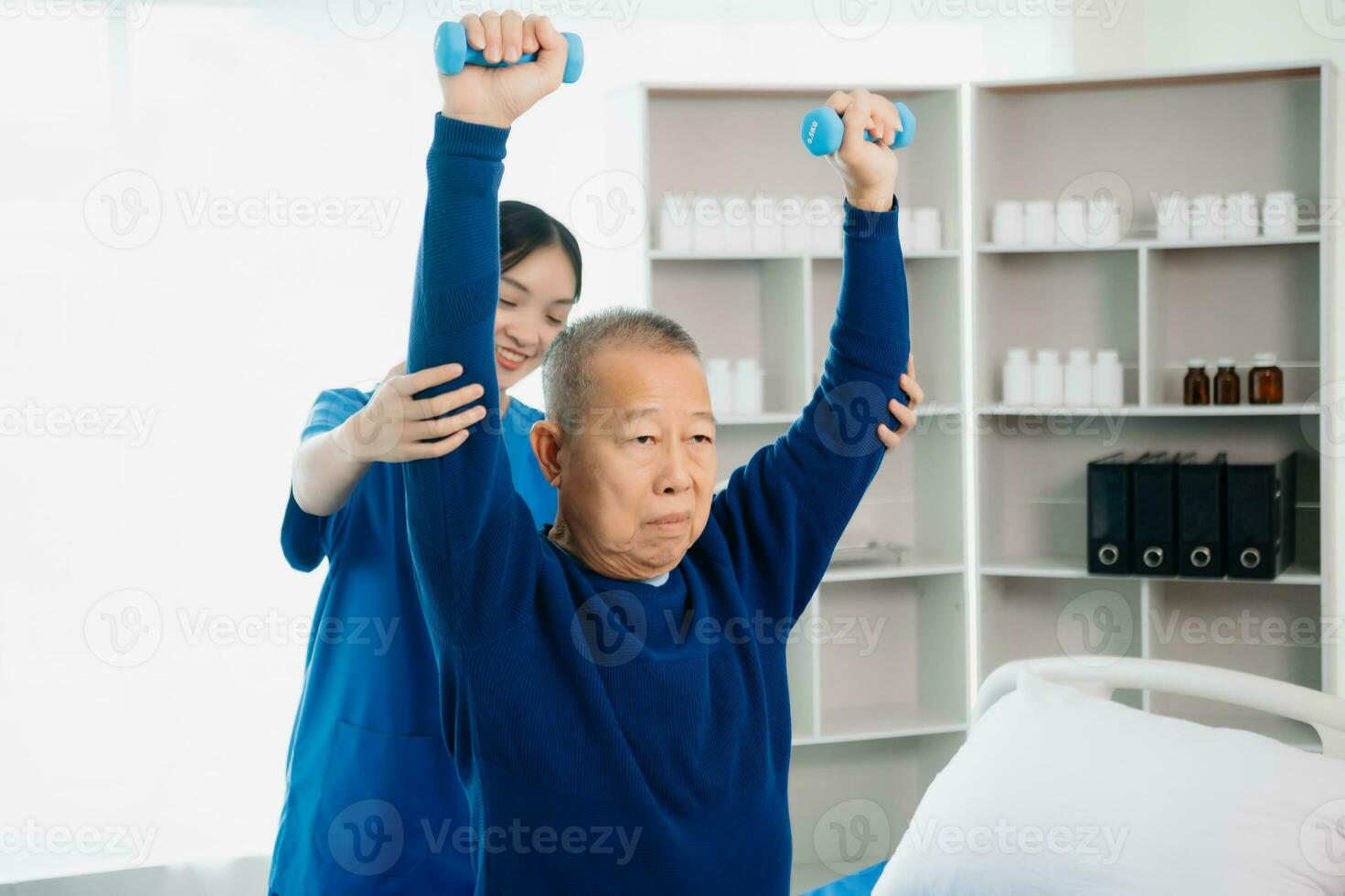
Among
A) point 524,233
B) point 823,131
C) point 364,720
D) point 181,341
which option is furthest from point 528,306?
point 181,341

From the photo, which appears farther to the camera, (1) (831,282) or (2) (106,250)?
(1) (831,282)

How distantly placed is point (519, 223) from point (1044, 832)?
107cm

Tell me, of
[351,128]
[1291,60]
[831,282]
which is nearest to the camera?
[1291,60]

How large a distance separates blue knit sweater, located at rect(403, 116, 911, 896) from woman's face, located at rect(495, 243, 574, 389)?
684 millimetres

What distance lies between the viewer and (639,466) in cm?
93

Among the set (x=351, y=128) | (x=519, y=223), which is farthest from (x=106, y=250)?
(x=519, y=223)

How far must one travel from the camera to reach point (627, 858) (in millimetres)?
912

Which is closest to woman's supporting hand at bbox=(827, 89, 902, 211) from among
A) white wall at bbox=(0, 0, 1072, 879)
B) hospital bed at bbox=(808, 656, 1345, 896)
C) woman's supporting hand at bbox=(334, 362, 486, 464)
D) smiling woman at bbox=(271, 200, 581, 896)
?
woman's supporting hand at bbox=(334, 362, 486, 464)

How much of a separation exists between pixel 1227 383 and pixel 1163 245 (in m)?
0.36

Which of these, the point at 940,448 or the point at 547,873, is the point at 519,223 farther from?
the point at 940,448

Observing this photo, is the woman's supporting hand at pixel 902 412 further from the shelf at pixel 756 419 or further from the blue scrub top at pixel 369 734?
the shelf at pixel 756 419

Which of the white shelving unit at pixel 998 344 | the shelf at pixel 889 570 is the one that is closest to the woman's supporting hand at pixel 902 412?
the white shelving unit at pixel 998 344

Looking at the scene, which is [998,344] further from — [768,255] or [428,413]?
[428,413]

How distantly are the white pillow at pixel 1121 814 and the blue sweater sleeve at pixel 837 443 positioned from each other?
2.64 feet
